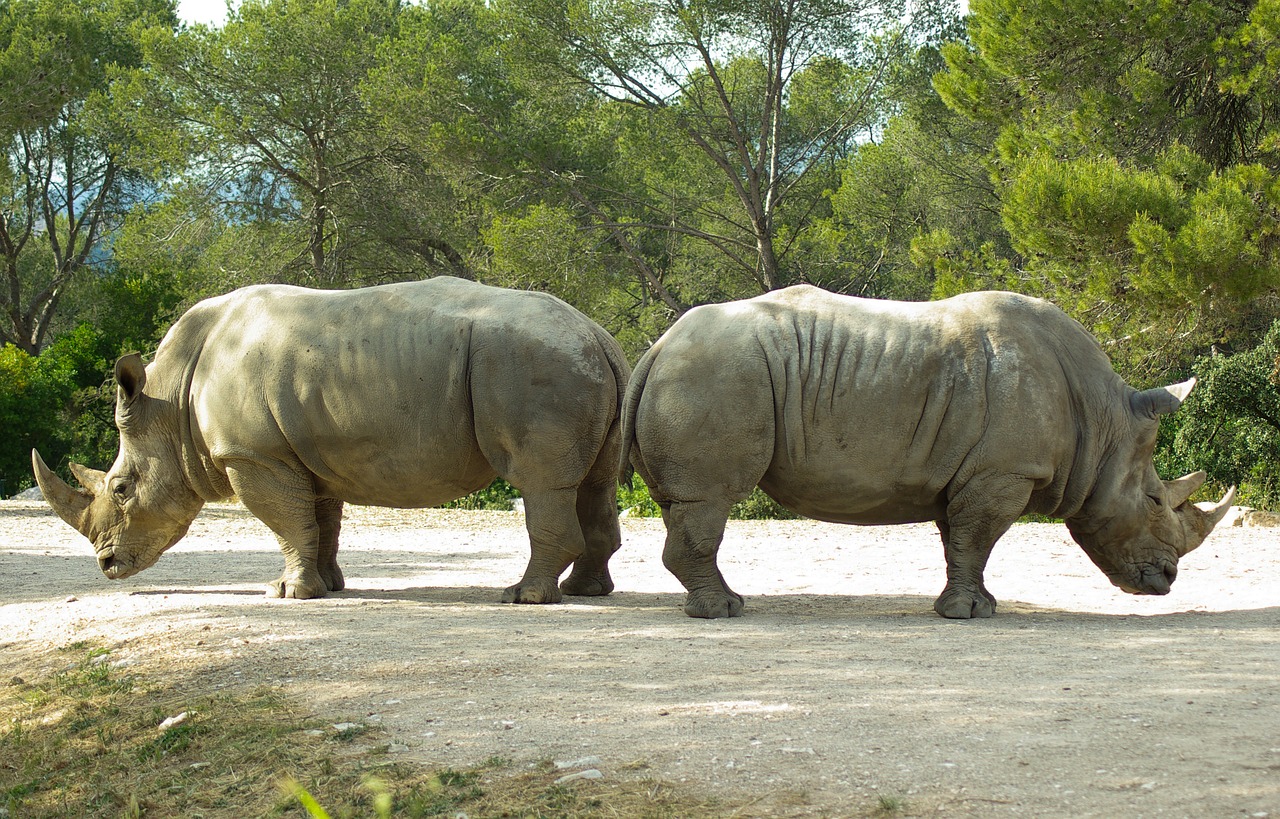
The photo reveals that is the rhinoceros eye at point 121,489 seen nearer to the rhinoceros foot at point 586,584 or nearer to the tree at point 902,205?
the rhinoceros foot at point 586,584

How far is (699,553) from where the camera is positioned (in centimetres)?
706

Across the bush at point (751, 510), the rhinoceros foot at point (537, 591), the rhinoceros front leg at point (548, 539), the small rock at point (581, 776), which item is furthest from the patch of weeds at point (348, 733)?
the bush at point (751, 510)

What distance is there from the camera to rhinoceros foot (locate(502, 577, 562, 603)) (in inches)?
302

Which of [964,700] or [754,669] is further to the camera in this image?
[754,669]

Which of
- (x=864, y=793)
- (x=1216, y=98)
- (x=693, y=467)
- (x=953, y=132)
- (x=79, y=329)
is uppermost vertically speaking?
(x=953, y=132)

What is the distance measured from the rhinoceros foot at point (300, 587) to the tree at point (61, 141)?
15.2m

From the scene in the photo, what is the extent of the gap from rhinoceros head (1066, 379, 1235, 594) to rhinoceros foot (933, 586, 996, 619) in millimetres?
728

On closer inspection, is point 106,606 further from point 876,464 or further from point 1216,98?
point 1216,98

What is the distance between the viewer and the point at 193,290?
22.4 m

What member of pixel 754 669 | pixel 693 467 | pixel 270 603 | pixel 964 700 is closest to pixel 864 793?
pixel 964 700

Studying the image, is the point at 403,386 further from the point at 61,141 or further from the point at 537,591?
the point at 61,141

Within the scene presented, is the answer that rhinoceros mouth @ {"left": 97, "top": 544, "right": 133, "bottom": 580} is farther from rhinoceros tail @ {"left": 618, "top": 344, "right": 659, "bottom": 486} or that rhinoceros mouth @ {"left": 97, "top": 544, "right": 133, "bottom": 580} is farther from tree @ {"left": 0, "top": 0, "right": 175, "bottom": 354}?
tree @ {"left": 0, "top": 0, "right": 175, "bottom": 354}

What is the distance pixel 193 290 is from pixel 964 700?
65.9 ft

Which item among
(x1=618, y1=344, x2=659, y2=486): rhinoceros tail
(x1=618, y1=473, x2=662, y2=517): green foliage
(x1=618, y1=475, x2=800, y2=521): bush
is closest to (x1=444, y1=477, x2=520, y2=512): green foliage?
(x1=618, y1=473, x2=662, y2=517): green foliage
